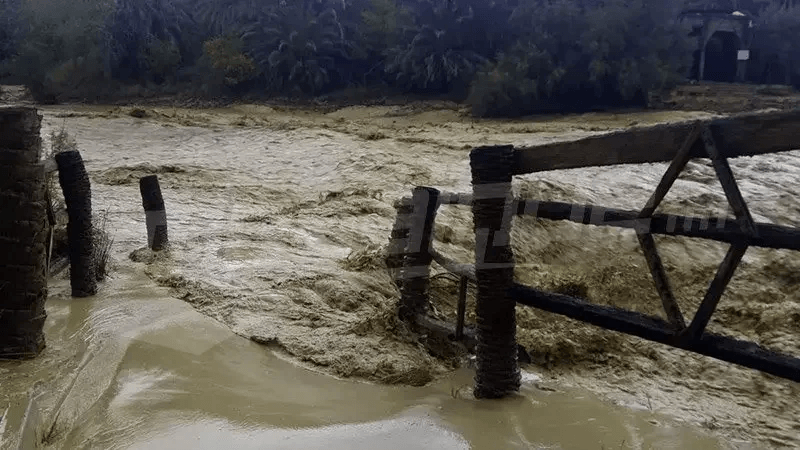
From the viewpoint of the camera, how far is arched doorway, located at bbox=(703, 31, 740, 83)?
2308 centimetres

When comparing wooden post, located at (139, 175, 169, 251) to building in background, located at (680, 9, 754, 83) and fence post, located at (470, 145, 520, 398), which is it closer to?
fence post, located at (470, 145, 520, 398)

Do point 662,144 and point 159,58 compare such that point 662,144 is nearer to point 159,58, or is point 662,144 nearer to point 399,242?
point 399,242

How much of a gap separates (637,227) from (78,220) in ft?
12.4

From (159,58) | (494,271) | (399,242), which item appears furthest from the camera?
(159,58)

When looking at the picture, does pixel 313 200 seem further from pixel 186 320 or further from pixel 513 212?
pixel 513 212

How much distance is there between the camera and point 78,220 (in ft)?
17.1

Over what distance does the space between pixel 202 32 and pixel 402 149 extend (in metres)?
12.9

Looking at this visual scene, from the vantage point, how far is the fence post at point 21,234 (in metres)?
3.96

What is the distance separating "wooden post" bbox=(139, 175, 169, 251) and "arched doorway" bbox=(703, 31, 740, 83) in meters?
20.7

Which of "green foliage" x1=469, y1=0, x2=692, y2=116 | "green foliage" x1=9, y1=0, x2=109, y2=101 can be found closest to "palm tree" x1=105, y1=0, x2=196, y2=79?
"green foliage" x1=9, y1=0, x2=109, y2=101

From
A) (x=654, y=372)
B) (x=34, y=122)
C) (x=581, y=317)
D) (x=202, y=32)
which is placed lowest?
(x=654, y=372)

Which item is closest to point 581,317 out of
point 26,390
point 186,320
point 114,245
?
point 186,320

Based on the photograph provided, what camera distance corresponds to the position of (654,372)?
504 centimetres

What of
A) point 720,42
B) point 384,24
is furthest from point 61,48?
point 720,42
